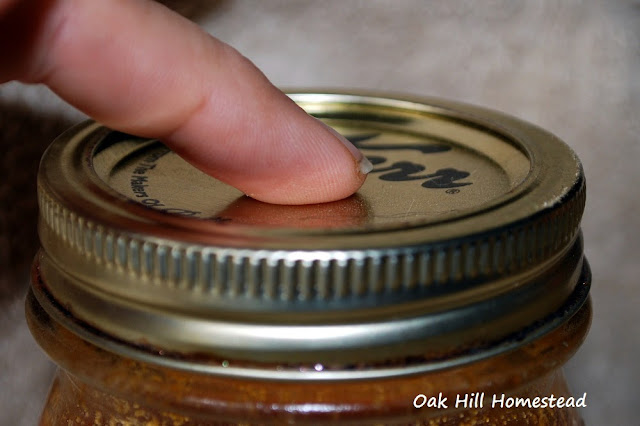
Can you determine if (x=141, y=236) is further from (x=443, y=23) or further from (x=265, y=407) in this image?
(x=443, y=23)

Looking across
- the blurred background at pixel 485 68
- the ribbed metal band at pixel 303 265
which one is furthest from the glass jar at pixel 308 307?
the blurred background at pixel 485 68

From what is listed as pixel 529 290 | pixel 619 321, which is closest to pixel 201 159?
pixel 529 290

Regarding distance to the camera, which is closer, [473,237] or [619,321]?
[473,237]

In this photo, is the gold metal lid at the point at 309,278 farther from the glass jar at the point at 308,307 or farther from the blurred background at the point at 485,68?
the blurred background at the point at 485,68

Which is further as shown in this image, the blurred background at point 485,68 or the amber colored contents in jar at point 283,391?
the blurred background at point 485,68

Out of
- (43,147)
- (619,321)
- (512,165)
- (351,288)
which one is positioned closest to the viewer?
(351,288)

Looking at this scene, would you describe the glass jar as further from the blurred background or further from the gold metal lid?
the blurred background

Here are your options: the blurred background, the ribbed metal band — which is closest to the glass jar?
the ribbed metal band

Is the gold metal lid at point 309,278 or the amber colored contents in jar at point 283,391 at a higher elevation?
the gold metal lid at point 309,278
